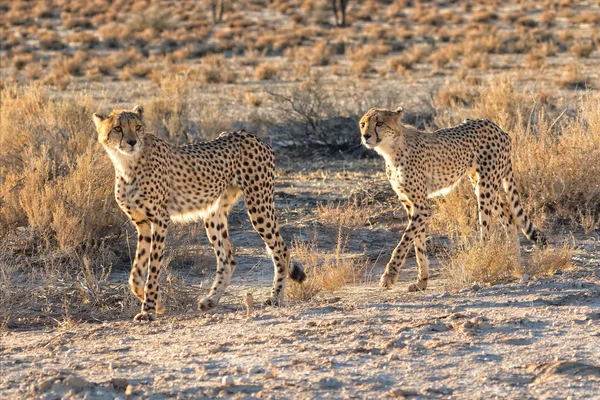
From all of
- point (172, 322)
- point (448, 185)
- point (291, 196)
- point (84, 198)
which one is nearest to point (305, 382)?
point (172, 322)

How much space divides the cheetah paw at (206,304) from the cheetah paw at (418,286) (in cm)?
127

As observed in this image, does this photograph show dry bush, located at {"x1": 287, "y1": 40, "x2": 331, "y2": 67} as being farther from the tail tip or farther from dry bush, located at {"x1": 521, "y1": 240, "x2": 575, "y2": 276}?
the tail tip

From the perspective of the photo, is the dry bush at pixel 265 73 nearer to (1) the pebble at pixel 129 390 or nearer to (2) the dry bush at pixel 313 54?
(2) the dry bush at pixel 313 54

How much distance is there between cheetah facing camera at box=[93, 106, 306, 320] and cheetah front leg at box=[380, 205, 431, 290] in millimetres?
575

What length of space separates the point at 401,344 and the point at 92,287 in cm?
229

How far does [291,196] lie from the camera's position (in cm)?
1021

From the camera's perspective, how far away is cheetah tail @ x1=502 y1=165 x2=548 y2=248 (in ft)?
25.2

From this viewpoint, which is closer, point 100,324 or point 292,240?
point 100,324

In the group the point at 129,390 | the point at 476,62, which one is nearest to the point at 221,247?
the point at 129,390

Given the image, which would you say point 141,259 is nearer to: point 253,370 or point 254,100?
point 253,370

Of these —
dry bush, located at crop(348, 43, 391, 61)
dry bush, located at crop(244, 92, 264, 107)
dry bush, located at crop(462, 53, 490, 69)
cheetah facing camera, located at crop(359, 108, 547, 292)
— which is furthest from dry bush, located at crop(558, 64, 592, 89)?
cheetah facing camera, located at crop(359, 108, 547, 292)

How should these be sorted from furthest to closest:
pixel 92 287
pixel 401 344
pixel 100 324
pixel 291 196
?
pixel 291 196 → pixel 92 287 → pixel 100 324 → pixel 401 344

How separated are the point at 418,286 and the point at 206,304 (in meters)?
1.38

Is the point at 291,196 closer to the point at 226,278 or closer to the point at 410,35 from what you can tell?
the point at 226,278
